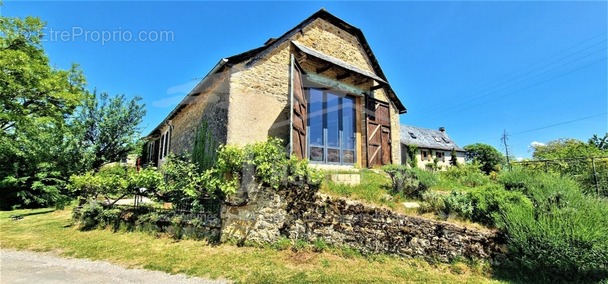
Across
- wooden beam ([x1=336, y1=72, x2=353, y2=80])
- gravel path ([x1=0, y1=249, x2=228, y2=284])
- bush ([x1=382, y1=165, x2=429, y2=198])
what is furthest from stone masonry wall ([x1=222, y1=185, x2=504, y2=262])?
wooden beam ([x1=336, y1=72, x2=353, y2=80])

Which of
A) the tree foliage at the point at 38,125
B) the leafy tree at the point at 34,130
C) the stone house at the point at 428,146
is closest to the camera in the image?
the tree foliage at the point at 38,125

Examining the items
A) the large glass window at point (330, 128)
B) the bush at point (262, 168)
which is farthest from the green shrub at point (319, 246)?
the large glass window at point (330, 128)

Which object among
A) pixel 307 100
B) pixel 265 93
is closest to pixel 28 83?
pixel 265 93

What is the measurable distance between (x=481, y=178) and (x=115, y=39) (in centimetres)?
1251

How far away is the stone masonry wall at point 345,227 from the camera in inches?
182

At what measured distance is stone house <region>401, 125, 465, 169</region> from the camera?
29539 millimetres

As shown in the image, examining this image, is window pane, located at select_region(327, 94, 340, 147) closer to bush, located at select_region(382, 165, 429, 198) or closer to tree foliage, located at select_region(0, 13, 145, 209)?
bush, located at select_region(382, 165, 429, 198)

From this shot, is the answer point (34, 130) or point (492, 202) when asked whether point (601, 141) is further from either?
point (34, 130)

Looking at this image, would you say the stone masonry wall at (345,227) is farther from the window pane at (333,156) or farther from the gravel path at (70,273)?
the window pane at (333,156)

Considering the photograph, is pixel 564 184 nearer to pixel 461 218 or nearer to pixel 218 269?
pixel 461 218

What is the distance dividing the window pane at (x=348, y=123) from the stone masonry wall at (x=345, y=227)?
4311 millimetres

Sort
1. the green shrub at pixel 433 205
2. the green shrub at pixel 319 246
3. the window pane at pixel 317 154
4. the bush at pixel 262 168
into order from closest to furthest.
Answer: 1. the green shrub at pixel 433 205
2. the green shrub at pixel 319 246
3. the bush at pixel 262 168
4. the window pane at pixel 317 154

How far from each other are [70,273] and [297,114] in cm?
613

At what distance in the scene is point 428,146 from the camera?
32.5 meters
